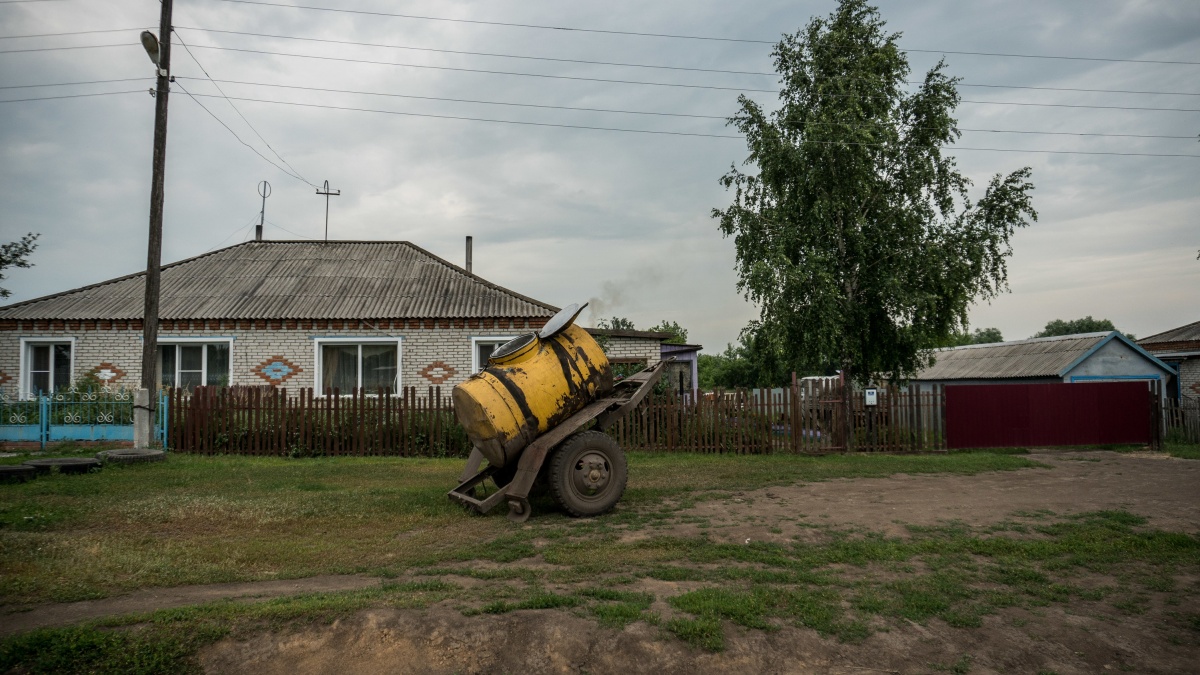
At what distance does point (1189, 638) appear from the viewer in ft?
14.9

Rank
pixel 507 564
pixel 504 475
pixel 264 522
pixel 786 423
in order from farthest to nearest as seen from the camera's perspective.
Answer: pixel 786 423 < pixel 504 475 < pixel 264 522 < pixel 507 564

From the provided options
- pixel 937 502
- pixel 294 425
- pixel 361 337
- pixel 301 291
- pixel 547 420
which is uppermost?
pixel 301 291

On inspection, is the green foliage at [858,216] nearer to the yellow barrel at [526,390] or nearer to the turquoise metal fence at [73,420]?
the yellow barrel at [526,390]

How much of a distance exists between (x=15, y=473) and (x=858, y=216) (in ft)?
54.3

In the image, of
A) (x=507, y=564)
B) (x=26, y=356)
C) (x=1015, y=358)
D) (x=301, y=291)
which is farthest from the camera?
(x=1015, y=358)

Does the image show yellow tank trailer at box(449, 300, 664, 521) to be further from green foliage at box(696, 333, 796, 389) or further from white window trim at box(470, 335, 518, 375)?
green foliage at box(696, 333, 796, 389)

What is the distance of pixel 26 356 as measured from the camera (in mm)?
17500

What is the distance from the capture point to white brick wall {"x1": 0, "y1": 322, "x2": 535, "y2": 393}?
17375 millimetres

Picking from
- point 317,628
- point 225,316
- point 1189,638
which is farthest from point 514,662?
point 225,316

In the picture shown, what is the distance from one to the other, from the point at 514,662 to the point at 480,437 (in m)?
3.67

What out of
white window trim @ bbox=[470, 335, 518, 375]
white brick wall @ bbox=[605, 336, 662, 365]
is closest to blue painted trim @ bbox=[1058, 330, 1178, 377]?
white brick wall @ bbox=[605, 336, 662, 365]

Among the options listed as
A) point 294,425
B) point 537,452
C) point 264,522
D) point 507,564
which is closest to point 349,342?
point 294,425

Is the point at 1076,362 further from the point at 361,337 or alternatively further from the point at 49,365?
the point at 49,365

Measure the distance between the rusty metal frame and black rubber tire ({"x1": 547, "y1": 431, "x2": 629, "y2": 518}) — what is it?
0.15m
